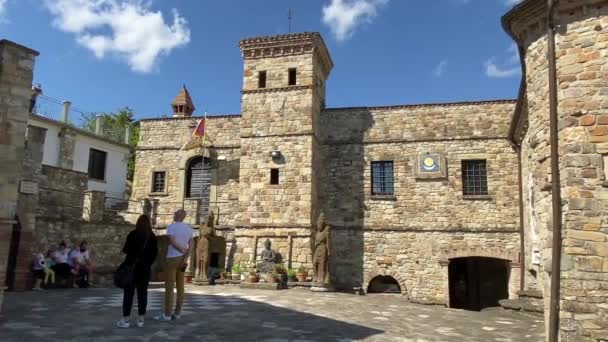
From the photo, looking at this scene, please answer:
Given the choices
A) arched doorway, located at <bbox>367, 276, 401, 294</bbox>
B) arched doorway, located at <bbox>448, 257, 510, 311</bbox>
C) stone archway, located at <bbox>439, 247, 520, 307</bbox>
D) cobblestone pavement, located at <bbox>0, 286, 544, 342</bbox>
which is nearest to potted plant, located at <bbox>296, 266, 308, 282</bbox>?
arched doorway, located at <bbox>367, 276, 401, 294</bbox>

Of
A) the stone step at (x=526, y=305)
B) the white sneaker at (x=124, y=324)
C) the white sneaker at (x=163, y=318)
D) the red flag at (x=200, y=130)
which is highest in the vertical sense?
the red flag at (x=200, y=130)

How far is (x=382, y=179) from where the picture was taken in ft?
55.2

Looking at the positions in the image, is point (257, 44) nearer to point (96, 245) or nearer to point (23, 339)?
point (96, 245)

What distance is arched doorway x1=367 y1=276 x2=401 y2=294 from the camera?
1694 cm

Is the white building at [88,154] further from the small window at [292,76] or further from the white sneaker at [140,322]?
the white sneaker at [140,322]

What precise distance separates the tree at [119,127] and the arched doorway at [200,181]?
8.36 metres

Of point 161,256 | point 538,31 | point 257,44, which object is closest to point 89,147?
point 257,44

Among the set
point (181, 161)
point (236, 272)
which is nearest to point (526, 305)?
point (236, 272)

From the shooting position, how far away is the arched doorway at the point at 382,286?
16938 mm

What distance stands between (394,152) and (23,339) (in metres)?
13.2

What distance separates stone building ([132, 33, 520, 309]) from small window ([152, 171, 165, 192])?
2301 millimetres

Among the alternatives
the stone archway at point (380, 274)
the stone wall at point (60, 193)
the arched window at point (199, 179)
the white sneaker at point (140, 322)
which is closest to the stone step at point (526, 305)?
the stone archway at point (380, 274)

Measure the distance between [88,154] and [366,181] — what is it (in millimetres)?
14601

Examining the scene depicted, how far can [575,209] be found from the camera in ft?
21.2
